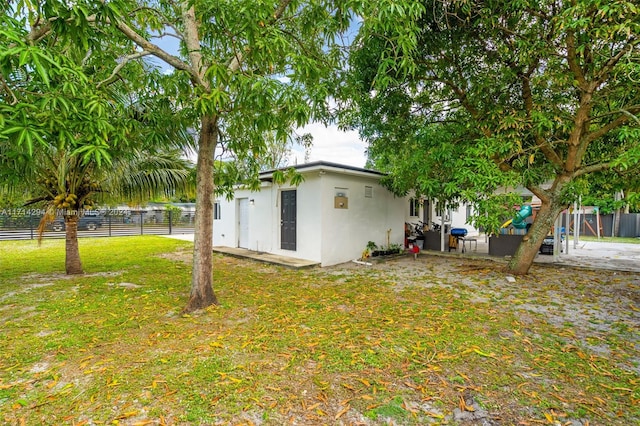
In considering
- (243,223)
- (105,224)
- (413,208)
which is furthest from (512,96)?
(105,224)

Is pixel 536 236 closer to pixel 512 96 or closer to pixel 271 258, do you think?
pixel 512 96

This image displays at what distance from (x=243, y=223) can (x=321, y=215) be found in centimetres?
415

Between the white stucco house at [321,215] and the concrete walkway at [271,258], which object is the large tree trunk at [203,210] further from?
the white stucco house at [321,215]

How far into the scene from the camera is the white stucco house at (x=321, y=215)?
27.5 feet

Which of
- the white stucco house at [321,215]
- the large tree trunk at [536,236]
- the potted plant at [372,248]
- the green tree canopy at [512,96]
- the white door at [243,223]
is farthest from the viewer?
the white door at [243,223]

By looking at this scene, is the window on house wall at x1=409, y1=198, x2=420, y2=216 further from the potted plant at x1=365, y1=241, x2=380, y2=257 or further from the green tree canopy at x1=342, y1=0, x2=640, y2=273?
the green tree canopy at x1=342, y1=0, x2=640, y2=273

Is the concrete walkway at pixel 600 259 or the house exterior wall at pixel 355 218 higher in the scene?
the house exterior wall at pixel 355 218

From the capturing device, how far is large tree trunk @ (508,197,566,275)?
22.2 feet

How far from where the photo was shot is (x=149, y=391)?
257 centimetres

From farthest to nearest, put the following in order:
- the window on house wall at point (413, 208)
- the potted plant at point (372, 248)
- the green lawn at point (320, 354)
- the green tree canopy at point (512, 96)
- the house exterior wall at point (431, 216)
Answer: the window on house wall at point (413, 208), the house exterior wall at point (431, 216), the potted plant at point (372, 248), the green tree canopy at point (512, 96), the green lawn at point (320, 354)

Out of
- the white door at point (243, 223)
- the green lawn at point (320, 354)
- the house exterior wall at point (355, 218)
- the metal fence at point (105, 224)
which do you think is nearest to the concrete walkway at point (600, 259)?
the green lawn at point (320, 354)

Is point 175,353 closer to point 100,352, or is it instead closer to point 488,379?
point 100,352

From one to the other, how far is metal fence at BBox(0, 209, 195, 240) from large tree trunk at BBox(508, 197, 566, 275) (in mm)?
18461

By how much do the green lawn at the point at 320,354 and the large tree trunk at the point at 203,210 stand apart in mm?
396
